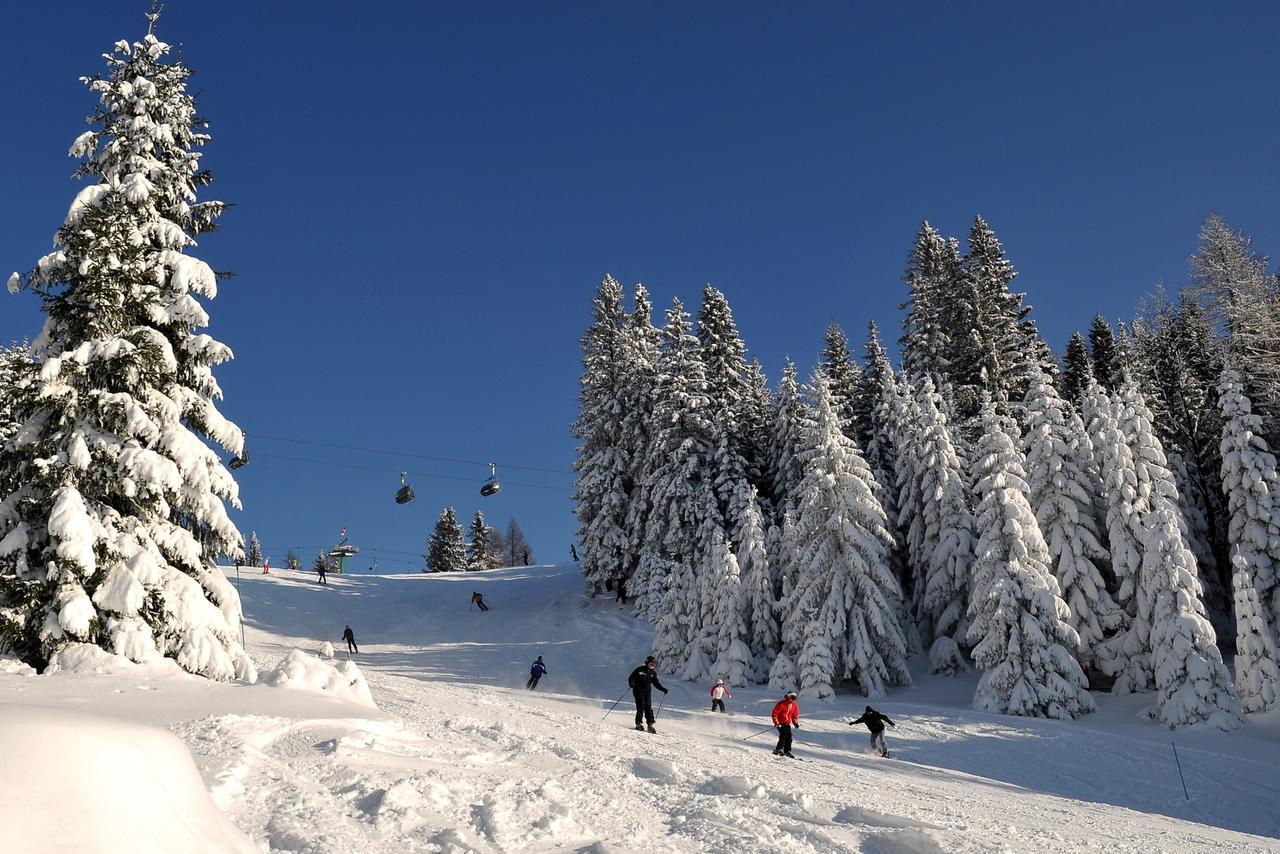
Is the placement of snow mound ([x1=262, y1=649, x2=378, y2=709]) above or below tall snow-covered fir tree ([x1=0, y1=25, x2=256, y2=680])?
below

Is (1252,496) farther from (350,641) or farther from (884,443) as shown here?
(350,641)

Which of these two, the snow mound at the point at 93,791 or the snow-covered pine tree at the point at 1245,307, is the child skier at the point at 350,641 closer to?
the snow mound at the point at 93,791

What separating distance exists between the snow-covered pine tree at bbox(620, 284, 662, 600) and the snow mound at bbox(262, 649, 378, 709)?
92.4ft

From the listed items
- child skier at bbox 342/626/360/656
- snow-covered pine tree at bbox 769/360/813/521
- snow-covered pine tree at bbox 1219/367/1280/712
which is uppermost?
snow-covered pine tree at bbox 769/360/813/521

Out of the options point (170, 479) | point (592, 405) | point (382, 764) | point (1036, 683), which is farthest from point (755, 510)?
point (382, 764)

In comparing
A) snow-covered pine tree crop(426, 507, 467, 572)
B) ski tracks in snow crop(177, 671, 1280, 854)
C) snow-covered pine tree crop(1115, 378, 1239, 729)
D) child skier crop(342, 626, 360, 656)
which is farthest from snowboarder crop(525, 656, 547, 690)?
snow-covered pine tree crop(426, 507, 467, 572)

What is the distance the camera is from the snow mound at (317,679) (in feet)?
42.5

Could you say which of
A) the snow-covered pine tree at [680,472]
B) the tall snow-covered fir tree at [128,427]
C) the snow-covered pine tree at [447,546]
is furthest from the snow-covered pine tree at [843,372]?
the snow-covered pine tree at [447,546]

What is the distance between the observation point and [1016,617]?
28141 millimetres

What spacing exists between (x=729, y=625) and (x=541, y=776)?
2330cm

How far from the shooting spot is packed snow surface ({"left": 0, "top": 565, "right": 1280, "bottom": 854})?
4.87 m

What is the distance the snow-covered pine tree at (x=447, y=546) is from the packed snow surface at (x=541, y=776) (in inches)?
2627

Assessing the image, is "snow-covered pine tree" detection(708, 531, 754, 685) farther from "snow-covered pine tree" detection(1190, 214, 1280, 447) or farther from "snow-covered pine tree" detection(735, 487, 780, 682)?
"snow-covered pine tree" detection(1190, 214, 1280, 447)

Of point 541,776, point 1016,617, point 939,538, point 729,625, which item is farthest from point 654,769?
point 939,538
